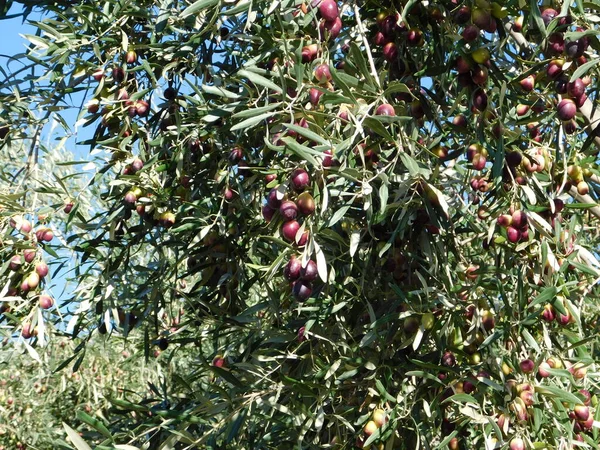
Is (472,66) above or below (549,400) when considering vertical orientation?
above

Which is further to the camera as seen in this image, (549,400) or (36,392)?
(36,392)

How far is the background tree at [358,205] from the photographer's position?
6.47ft

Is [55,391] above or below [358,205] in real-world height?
below

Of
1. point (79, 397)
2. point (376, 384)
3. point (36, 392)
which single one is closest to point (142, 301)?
point (376, 384)

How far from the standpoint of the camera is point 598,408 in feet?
7.55

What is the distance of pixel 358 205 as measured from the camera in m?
2.41

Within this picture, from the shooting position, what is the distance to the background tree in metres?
1.97

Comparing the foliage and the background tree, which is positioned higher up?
the background tree

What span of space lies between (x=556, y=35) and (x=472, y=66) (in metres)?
0.21

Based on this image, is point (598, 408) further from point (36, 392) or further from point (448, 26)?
point (36, 392)

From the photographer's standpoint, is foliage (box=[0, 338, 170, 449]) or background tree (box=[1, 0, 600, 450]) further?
foliage (box=[0, 338, 170, 449])

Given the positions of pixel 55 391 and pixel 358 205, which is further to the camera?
pixel 55 391

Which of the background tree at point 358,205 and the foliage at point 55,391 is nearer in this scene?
the background tree at point 358,205

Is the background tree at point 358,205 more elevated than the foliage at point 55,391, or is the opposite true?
the background tree at point 358,205
